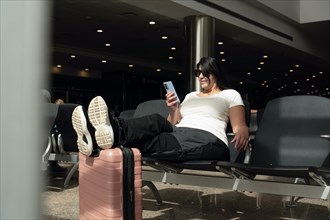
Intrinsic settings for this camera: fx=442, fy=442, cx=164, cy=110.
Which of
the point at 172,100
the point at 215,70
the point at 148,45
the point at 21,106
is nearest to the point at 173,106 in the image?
the point at 172,100

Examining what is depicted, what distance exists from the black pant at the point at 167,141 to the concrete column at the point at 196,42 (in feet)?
23.1

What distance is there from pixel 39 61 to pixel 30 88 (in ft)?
0.11

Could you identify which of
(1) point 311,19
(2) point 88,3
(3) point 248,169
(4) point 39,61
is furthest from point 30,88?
(1) point 311,19

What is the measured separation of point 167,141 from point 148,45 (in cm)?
1331

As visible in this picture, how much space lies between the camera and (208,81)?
10.3 ft

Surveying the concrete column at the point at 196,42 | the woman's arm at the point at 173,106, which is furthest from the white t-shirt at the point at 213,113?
the concrete column at the point at 196,42

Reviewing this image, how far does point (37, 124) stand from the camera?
50cm

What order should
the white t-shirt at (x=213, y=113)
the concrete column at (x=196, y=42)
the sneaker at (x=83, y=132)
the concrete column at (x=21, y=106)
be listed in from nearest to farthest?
1. the concrete column at (x=21, y=106)
2. the sneaker at (x=83, y=132)
3. the white t-shirt at (x=213, y=113)
4. the concrete column at (x=196, y=42)

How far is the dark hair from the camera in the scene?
310cm

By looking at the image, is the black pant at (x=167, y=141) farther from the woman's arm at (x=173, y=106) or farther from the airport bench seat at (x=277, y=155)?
the woman's arm at (x=173, y=106)

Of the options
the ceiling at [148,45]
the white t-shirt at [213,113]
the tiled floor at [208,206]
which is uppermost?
the ceiling at [148,45]

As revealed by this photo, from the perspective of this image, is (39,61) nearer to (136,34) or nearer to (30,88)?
(30,88)

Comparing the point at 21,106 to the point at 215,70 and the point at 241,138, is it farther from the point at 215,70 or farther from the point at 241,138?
the point at 215,70

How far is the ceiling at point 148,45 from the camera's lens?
413 inches
